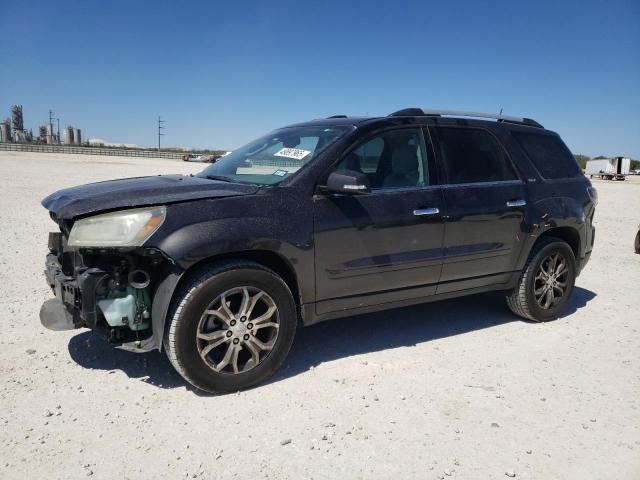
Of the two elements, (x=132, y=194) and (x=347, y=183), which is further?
(x=347, y=183)

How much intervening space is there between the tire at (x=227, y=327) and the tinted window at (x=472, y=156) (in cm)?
183

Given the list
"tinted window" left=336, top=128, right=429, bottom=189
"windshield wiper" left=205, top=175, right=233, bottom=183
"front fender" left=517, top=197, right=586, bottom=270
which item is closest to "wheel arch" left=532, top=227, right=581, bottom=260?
"front fender" left=517, top=197, right=586, bottom=270

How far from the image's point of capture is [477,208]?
4.12 meters

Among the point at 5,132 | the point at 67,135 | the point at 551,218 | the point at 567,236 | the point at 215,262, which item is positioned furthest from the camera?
the point at 67,135

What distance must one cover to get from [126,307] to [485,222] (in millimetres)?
2895

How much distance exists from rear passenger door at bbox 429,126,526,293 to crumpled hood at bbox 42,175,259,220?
5.52 feet

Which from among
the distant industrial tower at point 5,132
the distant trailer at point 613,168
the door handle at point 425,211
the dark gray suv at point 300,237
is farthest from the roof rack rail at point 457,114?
the distant industrial tower at point 5,132

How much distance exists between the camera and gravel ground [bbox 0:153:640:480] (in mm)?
2559

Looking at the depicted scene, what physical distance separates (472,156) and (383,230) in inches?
49.2

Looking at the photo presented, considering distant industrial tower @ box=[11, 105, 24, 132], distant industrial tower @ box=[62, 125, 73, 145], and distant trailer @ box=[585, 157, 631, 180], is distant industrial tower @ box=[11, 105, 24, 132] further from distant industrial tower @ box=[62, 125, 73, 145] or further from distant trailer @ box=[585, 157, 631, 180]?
distant trailer @ box=[585, 157, 631, 180]

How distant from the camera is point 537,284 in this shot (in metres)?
4.76

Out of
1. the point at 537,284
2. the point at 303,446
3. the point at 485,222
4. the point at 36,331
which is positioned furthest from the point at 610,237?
the point at 36,331

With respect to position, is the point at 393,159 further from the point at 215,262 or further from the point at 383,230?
the point at 215,262

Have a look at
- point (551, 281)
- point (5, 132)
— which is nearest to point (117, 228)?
point (551, 281)
